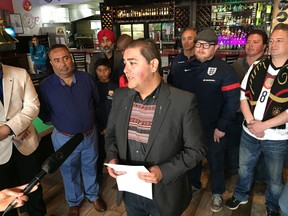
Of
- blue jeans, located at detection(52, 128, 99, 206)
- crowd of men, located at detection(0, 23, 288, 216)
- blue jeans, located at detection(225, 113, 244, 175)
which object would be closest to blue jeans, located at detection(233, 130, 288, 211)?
crowd of men, located at detection(0, 23, 288, 216)

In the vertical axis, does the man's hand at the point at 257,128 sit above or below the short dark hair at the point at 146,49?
below

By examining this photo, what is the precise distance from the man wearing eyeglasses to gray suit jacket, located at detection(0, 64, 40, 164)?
1400 mm

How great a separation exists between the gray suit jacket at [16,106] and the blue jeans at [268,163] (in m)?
1.91

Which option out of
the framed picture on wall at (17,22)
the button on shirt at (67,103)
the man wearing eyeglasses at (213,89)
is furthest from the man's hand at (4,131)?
the framed picture on wall at (17,22)

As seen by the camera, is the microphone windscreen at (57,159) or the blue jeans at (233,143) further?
the blue jeans at (233,143)

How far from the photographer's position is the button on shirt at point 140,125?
57.5 inches

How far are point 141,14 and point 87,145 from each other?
805 centimetres

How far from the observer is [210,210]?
254 cm

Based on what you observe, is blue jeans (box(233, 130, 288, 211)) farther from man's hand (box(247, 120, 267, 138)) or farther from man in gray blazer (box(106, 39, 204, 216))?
man in gray blazer (box(106, 39, 204, 216))

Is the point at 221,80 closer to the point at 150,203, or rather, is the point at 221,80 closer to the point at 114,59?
the point at 150,203

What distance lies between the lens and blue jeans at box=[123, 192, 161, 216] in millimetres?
1571

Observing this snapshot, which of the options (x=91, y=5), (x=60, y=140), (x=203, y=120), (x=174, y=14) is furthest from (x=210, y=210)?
(x=91, y=5)

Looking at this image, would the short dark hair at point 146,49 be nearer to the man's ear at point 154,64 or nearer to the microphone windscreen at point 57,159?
the man's ear at point 154,64

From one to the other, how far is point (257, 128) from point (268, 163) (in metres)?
0.38
